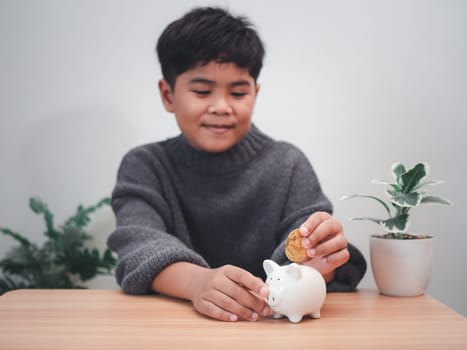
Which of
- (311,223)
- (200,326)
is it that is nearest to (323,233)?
(311,223)

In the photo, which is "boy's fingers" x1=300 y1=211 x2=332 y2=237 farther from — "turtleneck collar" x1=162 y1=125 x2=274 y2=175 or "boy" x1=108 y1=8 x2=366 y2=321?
"turtleneck collar" x1=162 y1=125 x2=274 y2=175

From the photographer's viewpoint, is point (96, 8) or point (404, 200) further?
point (96, 8)

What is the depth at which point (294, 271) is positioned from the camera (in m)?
0.69

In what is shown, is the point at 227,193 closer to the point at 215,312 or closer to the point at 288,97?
the point at 215,312

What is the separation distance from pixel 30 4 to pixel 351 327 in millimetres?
1572

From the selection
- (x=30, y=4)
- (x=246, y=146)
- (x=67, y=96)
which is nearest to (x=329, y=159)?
(x=246, y=146)

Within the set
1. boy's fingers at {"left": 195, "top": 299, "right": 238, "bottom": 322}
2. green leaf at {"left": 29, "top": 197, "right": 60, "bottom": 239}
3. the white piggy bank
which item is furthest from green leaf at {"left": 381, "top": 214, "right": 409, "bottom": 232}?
green leaf at {"left": 29, "top": 197, "right": 60, "bottom": 239}

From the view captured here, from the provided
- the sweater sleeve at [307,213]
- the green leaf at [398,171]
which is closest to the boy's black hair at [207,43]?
the sweater sleeve at [307,213]

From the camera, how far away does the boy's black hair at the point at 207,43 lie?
3.28 ft

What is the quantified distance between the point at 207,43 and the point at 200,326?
58 centimetres

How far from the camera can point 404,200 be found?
2.92ft

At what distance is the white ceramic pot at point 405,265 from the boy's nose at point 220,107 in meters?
0.39

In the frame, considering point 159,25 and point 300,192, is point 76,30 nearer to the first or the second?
point 159,25

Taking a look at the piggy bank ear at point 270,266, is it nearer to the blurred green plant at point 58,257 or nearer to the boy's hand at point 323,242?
the boy's hand at point 323,242
